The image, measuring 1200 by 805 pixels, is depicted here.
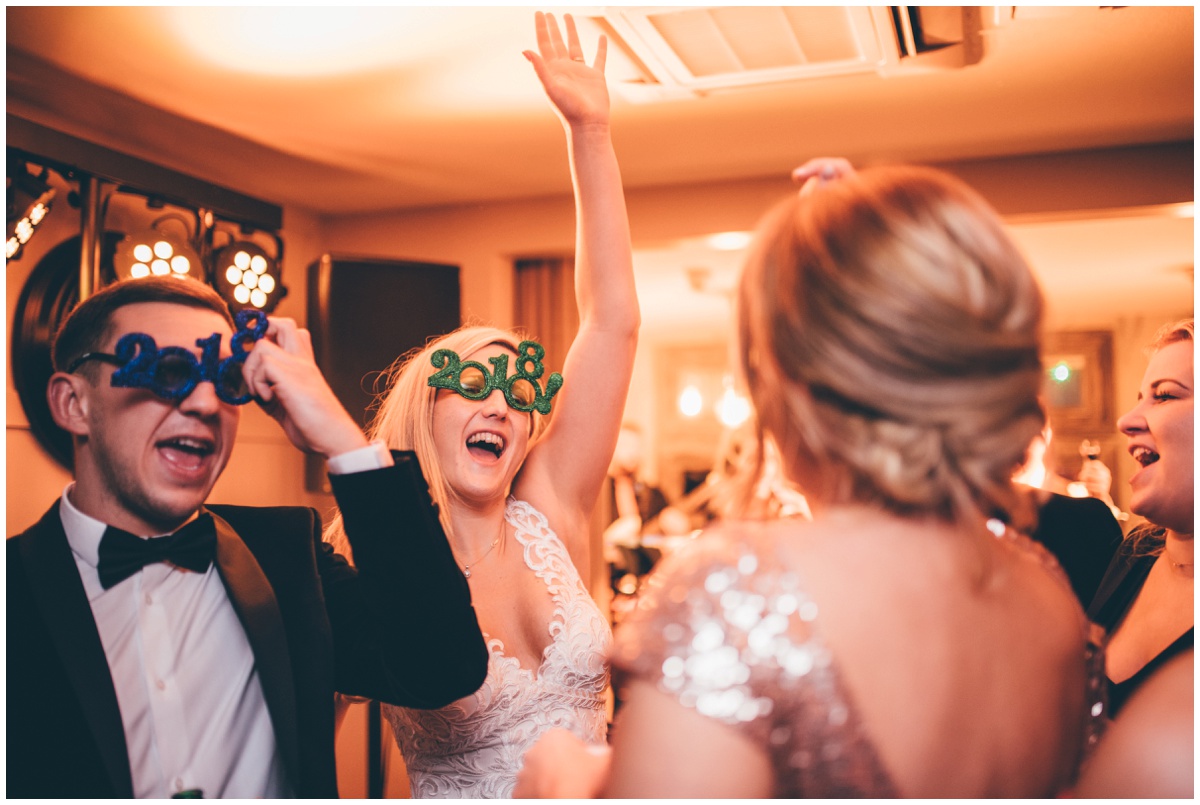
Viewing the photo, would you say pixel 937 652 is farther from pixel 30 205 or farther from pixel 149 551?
pixel 30 205

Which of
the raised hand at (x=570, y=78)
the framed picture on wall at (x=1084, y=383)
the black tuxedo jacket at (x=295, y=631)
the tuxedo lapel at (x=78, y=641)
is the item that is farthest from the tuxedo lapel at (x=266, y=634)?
the framed picture on wall at (x=1084, y=383)

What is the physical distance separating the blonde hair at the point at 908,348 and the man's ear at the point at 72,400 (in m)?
0.99

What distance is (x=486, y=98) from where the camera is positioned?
354cm

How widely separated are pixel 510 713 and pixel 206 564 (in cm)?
73

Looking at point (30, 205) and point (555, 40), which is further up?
point (555, 40)

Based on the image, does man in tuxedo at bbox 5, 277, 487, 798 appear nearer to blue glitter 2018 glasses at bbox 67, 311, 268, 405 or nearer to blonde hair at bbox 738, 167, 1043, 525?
blue glitter 2018 glasses at bbox 67, 311, 268, 405

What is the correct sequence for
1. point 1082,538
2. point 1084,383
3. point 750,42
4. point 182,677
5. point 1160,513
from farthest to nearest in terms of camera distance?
point 1084,383 → point 750,42 → point 1082,538 → point 1160,513 → point 182,677

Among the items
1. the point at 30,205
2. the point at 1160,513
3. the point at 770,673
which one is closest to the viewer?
the point at 770,673

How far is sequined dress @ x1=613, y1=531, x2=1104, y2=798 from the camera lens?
90 cm

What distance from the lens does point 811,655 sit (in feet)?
2.95

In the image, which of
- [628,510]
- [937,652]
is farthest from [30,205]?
[628,510]

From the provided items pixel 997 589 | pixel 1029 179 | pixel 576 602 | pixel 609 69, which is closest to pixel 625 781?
pixel 997 589

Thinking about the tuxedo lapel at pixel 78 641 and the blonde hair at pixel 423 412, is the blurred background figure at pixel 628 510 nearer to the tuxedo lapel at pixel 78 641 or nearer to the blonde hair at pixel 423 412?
the blonde hair at pixel 423 412

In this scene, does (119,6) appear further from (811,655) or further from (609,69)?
(811,655)
